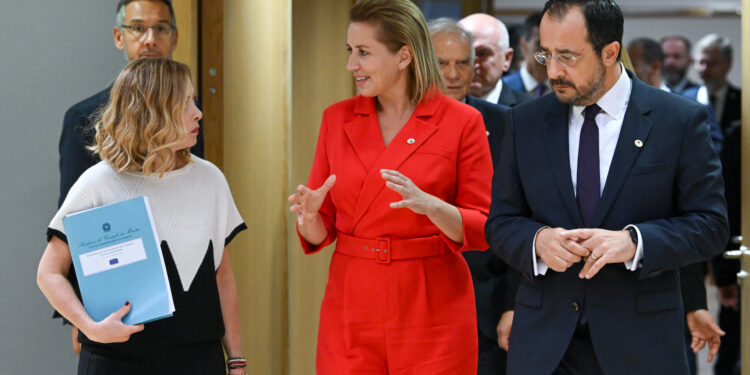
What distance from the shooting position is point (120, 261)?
2.58m

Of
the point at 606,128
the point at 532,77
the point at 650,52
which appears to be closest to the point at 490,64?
the point at 532,77

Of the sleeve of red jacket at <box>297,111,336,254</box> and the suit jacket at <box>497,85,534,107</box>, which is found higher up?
the suit jacket at <box>497,85,534,107</box>

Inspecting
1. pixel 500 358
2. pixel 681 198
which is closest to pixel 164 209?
pixel 681 198

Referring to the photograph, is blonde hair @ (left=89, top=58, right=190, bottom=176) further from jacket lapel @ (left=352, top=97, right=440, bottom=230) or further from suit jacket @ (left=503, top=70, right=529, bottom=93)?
suit jacket @ (left=503, top=70, right=529, bottom=93)

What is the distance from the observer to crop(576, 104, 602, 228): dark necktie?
2531mm

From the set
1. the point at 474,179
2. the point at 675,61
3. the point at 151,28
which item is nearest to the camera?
the point at 474,179

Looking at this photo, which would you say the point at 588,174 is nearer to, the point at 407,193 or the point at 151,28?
the point at 407,193

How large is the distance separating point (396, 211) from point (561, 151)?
0.61m

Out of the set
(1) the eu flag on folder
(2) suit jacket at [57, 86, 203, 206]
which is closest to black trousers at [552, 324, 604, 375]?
(1) the eu flag on folder

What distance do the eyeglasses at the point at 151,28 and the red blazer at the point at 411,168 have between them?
1010 millimetres

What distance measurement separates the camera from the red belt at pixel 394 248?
290 centimetres

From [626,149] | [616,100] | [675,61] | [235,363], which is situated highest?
[675,61]

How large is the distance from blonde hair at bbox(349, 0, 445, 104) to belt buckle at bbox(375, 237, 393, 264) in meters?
0.52

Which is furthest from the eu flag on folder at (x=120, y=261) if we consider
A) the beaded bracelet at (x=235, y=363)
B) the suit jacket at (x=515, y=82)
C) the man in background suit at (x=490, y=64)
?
the suit jacket at (x=515, y=82)
